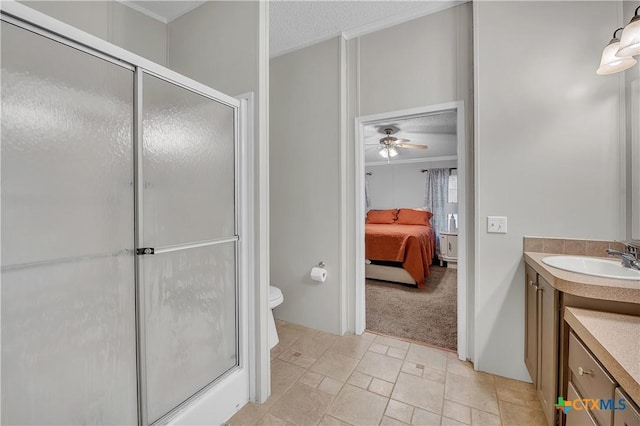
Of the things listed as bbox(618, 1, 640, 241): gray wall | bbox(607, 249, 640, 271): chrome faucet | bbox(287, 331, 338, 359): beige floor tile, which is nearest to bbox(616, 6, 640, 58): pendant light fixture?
bbox(618, 1, 640, 241): gray wall

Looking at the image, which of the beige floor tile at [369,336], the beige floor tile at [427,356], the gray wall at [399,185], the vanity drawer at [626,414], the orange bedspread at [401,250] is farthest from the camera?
the gray wall at [399,185]

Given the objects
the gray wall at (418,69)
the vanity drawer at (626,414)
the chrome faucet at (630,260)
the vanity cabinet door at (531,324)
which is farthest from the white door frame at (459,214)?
the vanity drawer at (626,414)

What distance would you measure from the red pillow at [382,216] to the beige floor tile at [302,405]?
4862 millimetres

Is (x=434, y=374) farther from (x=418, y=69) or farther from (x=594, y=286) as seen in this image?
(x=418, y=69)

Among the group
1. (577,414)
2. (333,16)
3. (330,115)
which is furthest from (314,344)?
(333,16)

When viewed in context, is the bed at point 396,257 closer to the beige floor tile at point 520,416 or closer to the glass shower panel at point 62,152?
the beige floor tile at point 520,416

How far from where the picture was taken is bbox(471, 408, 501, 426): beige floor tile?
1.49 meters

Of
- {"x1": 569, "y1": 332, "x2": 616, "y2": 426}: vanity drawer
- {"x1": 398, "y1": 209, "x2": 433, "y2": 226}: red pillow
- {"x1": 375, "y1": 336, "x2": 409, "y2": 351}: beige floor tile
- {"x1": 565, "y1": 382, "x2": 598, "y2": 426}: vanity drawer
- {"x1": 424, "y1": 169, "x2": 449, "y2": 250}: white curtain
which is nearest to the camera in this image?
{"x1": 569, "y1": 332, "x2": 616, "y2": 426}: vanity drawer

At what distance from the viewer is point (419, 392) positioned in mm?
1747

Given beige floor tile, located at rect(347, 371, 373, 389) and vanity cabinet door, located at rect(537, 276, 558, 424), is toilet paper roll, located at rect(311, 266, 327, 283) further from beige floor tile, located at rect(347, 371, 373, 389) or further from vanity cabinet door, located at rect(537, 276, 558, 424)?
vanity cabinet door, located at rect(537, 276, 558, 424)

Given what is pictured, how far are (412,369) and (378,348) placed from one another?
0.35 meters

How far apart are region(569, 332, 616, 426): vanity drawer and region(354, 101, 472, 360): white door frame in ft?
3.09

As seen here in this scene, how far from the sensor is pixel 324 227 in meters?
2.57

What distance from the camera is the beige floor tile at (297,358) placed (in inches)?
81.5
